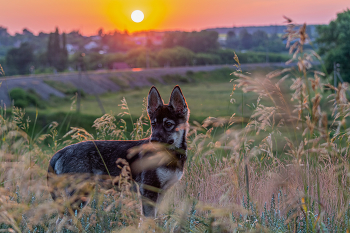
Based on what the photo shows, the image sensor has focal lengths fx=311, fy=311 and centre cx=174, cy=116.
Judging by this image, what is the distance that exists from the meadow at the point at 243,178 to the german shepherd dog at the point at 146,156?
0.92 feet

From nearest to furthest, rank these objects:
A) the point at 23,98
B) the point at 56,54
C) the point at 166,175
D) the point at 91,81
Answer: the point at 166,175, the point at 23,98, the point at 91,81, the point at 56,54

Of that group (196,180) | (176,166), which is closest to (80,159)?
(176,166)

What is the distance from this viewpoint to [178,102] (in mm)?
5496

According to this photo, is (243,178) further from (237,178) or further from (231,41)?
(231,41)

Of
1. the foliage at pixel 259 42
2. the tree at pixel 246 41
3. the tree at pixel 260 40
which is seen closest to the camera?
the foliage at pixel 259 42

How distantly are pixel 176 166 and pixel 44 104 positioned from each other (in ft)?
146

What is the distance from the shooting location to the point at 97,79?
2446 inches

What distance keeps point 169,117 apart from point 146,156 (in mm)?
800

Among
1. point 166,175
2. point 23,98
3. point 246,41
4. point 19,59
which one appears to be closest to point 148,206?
point 166,175

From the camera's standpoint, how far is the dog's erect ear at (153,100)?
5484 mm

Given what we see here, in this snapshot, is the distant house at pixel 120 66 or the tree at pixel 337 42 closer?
the tree at pixel 337 42

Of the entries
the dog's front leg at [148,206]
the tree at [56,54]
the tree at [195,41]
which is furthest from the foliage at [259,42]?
the dog's front leg at [148,206]

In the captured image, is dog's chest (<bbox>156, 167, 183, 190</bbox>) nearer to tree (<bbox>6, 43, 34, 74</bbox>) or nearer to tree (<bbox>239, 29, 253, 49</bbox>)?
tree (<bbox>6, 43, 34, 74</bbox>)

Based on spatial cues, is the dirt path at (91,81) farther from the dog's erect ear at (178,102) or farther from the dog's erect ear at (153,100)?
the dog's erect ear at (178,102)
